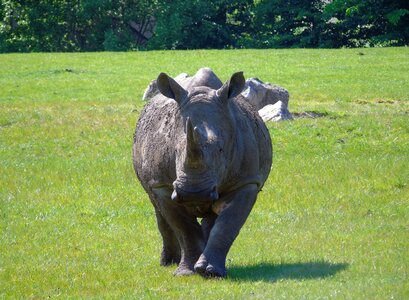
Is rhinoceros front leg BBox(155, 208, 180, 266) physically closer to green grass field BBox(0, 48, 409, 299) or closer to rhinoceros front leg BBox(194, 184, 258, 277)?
green grass field BBox(0, 48, 409, 299)

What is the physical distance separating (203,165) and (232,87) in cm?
109

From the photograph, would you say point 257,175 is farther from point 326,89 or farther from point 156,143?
point 326,89

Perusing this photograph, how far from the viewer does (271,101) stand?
23.3 m

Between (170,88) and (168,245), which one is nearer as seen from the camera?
(170,88)

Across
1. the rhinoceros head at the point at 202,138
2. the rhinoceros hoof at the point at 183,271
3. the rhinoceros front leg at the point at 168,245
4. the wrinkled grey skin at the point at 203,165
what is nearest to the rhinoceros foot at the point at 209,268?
the wrinkled grey skin at the point at 203,165

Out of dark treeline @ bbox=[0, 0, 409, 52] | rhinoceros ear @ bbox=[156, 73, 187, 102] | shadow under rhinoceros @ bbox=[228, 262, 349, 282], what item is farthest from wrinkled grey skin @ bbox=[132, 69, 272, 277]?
dark treeline @ bbox=[0, 0, 409, 52]

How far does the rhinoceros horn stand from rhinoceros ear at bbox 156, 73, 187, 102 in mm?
826

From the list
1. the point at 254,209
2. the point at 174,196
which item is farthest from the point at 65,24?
the point at 174,196

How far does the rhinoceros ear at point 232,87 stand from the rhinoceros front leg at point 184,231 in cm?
108

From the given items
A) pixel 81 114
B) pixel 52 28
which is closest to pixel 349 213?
pixel 81 114

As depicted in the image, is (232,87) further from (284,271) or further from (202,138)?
(284,271)

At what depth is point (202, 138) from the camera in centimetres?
981

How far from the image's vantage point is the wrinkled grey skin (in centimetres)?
971

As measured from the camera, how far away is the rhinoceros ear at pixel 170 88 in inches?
407
